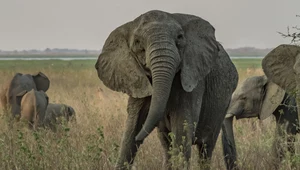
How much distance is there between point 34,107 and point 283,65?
16.3ft

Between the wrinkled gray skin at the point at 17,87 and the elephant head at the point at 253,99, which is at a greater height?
the elephant head at the point at 253,99

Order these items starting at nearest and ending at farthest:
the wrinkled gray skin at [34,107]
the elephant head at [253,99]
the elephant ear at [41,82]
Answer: the elephant head at [253,99] < the wrinkled gray skin at [34,107] < the elephant ear at [41,82]

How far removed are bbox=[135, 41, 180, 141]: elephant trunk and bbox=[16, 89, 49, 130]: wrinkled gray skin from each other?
5.69m

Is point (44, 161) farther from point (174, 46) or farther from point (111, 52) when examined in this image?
point (174, 46)

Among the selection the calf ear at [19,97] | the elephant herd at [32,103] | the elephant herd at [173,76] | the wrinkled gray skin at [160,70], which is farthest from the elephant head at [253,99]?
the calf ear at [19,97]

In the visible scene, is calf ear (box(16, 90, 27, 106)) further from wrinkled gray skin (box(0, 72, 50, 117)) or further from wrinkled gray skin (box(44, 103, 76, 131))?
wrinkled gray skin (box(44, 103, 76, 131))

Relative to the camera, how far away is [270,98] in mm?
9539

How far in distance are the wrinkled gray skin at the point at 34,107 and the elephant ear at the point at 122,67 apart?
4872 mm

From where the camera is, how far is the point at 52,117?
12.6 meters

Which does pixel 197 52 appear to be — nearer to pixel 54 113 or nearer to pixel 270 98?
pixel 270 98

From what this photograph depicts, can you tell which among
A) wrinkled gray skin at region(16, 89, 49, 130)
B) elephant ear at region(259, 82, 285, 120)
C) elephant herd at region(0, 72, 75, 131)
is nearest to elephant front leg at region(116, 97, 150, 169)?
elephant ear at region(259, 82, 285, 120)

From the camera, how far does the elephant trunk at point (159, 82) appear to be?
6.14 meters

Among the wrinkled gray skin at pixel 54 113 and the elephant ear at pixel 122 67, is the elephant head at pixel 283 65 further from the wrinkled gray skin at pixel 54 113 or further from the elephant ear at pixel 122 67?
the wrinkled gray skin at pixel 54 113

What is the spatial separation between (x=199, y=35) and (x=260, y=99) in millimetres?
3358
